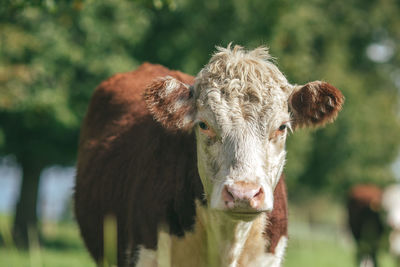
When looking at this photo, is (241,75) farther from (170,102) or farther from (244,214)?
(244,214)

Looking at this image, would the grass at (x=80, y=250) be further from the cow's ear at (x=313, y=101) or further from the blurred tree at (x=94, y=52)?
the blurred tree at (x=94, y=52)

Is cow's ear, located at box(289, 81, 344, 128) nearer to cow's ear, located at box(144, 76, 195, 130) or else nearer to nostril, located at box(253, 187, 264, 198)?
cow's ear, located at box(144, 76, 195, 130)

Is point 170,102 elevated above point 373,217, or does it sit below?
below

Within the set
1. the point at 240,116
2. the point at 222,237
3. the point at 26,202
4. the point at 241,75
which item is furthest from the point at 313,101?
the point at 26,202

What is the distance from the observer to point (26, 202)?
17.2 m

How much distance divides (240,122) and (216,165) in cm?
31

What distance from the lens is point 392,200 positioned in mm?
14859

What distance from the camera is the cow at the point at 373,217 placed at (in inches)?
546

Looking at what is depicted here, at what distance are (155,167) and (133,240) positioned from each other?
0.57 meters

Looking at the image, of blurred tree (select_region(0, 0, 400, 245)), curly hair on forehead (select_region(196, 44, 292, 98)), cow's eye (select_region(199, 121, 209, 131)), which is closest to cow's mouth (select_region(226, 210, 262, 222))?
cow's eye (select_region(199, 121, 209, 131))

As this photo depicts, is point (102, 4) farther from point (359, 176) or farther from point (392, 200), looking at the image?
point (359, 176)

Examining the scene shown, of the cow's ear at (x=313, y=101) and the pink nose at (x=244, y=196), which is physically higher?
the cow's ear at (x=313, y=101)

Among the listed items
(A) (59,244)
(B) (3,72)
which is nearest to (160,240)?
(B) (3,72)

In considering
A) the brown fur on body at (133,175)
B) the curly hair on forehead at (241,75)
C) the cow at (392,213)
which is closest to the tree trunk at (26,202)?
the cow at (392,213)
